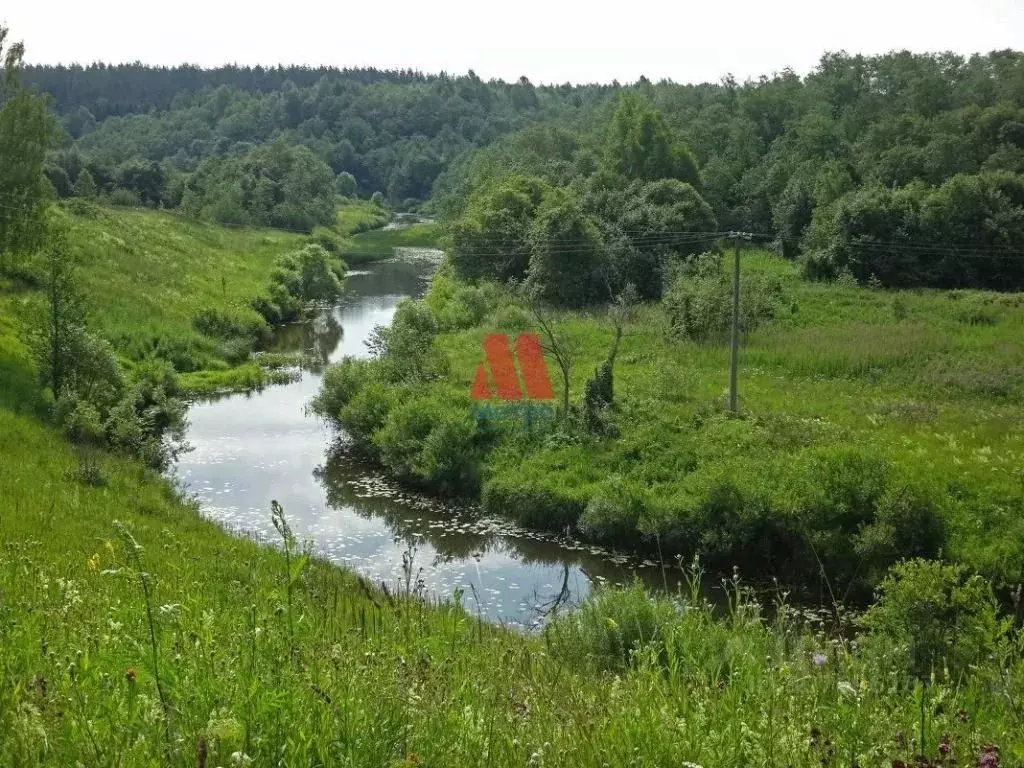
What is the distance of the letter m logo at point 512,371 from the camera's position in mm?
28266

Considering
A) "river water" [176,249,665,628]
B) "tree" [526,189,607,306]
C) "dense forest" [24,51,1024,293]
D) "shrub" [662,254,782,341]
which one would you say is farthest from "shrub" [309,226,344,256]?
"river water" [176,249,665,628]

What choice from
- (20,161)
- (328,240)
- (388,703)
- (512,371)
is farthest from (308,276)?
(388,703)

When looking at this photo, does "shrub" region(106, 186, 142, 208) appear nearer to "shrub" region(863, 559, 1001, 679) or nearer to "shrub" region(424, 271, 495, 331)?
"shrub" region(424, 271, 495, 331)

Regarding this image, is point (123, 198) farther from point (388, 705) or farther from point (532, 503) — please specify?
point (388, 705)

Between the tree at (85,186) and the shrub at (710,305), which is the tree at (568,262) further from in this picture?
the tree at (85,186)

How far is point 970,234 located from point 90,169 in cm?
6851

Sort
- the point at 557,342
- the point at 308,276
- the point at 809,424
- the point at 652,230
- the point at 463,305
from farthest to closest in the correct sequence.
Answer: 1. the point at 308,276
2. the point at 652,230
3. the point at 463,305
4. the point at 557,342
5. the point at 809,424

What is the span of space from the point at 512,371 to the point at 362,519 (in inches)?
425

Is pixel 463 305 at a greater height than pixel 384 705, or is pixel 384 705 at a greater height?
pixel 384 705

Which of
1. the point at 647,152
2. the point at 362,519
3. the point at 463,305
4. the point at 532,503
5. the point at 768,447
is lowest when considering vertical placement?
the point at 362,519

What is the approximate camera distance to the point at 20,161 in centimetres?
2953

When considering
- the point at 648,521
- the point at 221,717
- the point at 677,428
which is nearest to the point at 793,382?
the point at 677,428

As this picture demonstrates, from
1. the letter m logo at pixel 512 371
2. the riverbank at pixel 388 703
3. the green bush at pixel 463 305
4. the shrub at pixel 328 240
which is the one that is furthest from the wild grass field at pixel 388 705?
the shrub at pixel 328 240

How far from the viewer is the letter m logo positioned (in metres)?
28.3
